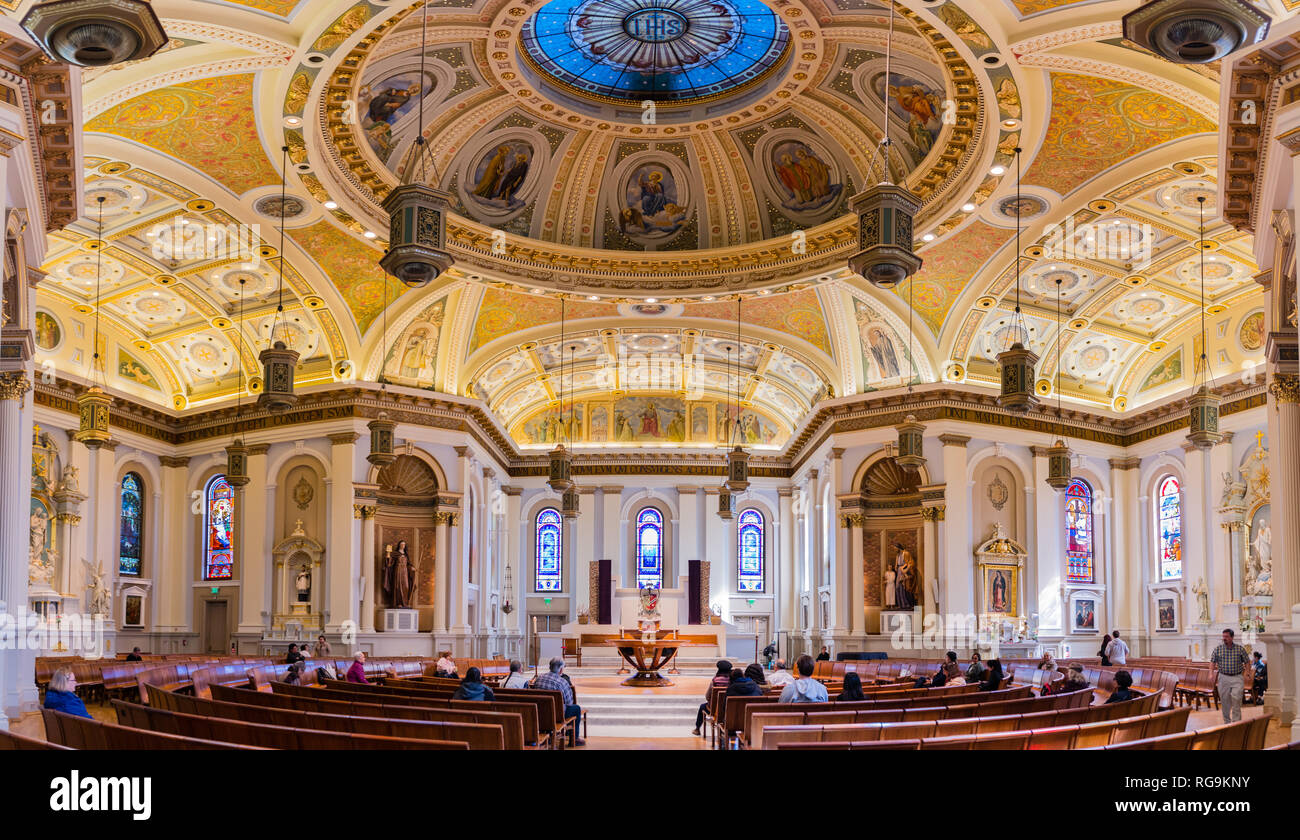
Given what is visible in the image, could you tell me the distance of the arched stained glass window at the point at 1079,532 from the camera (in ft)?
99.0

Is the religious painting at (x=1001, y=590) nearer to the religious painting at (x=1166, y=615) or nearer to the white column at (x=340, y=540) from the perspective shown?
the religious painting at (x=1166, y=615)

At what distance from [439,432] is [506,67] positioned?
35.9ft

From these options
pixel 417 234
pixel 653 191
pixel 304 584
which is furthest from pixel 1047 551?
pixel 417 234

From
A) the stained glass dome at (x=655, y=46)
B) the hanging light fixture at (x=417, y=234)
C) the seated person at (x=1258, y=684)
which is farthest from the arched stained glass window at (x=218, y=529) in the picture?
the seated person at (x=1258, y=684)

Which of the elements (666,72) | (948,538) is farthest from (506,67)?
(948,538)

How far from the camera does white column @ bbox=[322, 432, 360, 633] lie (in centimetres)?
2786

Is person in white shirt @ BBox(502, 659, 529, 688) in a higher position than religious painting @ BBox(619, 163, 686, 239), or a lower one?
lower

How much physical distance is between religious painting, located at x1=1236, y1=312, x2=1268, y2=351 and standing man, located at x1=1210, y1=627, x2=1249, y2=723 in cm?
1389

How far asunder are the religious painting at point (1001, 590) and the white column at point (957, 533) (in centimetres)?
41

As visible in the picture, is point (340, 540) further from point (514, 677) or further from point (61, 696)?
point (61, 696)

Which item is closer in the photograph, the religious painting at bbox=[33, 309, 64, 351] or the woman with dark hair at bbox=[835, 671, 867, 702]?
the woman with dark hair at bbox=[835, 671, 867, 702]

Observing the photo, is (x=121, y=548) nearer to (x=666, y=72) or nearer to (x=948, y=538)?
(x=666, y=72)

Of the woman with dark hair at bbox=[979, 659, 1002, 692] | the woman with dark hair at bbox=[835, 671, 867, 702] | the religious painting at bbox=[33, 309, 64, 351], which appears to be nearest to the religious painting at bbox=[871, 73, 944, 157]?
the woman with dark hair at bbox=[979, 659, 1002, 692]

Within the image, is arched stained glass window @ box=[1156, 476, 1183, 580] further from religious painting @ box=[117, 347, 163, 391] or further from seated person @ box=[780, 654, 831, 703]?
religious painting @ box=[117, 347, 163, 391]
